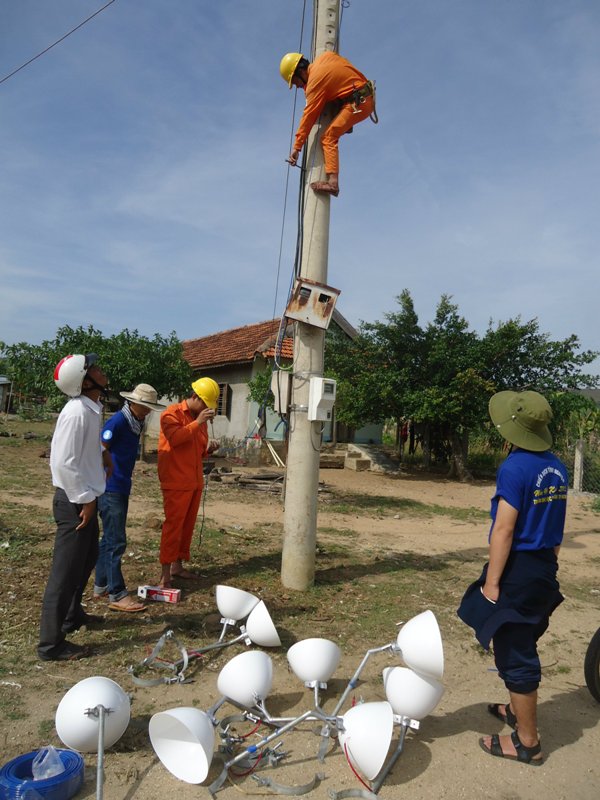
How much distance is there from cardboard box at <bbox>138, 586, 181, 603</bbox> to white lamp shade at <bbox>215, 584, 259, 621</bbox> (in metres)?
0.89

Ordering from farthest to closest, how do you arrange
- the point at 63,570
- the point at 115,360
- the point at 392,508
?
the point at 115,360 → the point at 392,508 → the point at 63,570

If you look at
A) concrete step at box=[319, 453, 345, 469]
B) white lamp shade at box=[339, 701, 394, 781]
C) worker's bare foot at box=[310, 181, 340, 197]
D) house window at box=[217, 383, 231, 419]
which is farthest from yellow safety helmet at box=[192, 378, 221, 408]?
house window at box=[217, 383, 231, 419]

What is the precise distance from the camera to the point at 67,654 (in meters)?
3.78

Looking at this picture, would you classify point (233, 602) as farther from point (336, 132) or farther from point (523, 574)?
point (336, 132)

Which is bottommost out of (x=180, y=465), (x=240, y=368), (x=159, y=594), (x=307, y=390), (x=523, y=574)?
(x=159, y=594)

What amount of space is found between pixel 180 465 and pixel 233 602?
149 centimetres

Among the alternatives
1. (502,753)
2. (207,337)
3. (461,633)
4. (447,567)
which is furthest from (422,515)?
(207,337)

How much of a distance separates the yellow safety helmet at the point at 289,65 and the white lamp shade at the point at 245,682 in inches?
207

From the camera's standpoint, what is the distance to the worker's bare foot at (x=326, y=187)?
5.57 m

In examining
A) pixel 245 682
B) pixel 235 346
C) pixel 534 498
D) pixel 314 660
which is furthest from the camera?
pixel 235 346

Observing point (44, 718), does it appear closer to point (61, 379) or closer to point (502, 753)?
point (61, 379)

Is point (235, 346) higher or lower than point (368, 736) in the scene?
higher

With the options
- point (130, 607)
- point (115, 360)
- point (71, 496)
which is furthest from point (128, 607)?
point (115, 360)

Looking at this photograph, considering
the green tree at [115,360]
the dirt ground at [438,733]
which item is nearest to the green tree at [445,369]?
the green tree at [115,360]
